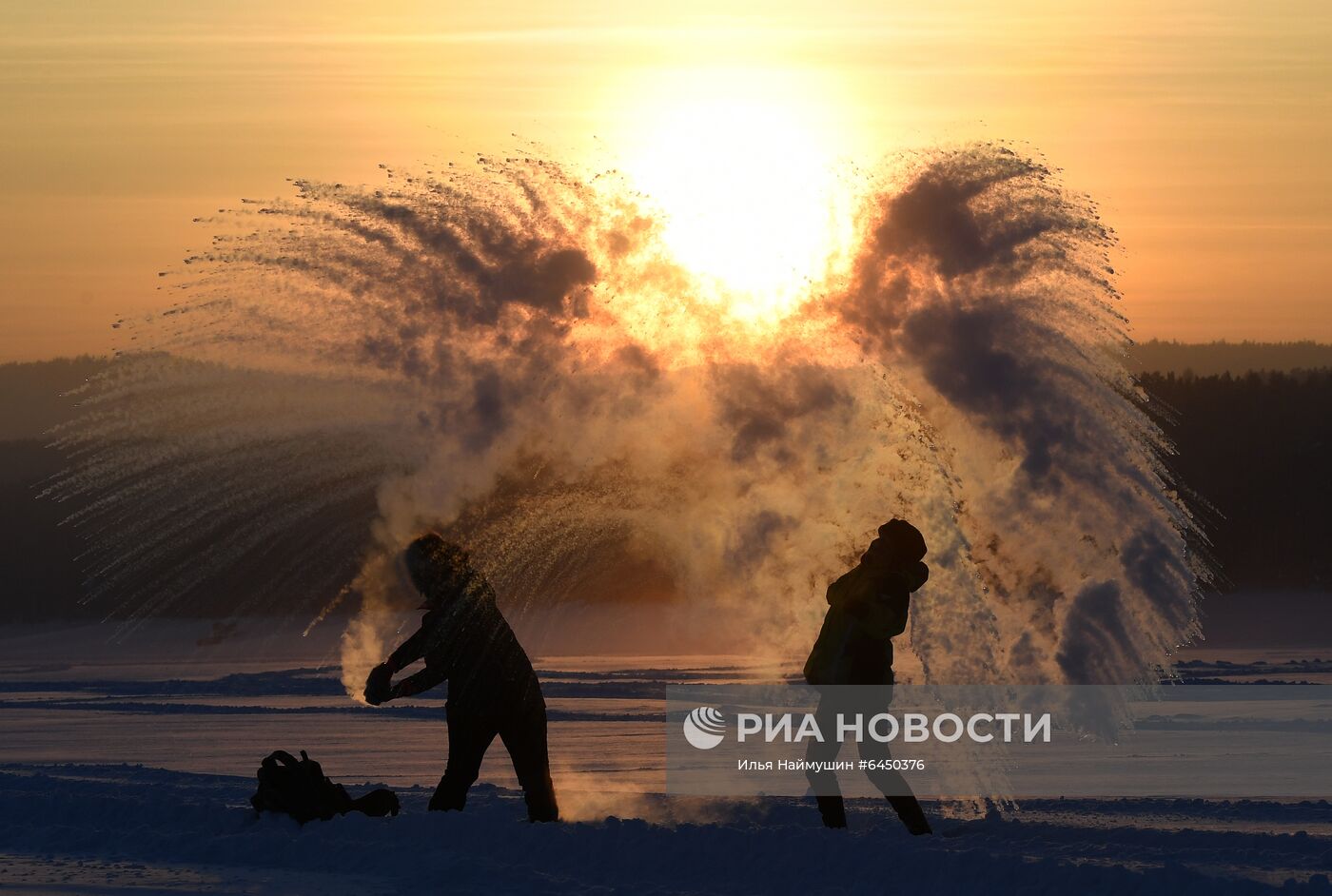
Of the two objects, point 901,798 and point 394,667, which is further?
point 394,667

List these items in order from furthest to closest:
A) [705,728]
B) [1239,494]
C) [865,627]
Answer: [1239,494]
[705,728]
[865,627]

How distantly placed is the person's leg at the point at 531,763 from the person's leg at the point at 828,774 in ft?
5.16

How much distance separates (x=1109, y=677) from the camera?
1753cm

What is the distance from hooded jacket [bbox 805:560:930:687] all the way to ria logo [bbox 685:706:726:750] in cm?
608

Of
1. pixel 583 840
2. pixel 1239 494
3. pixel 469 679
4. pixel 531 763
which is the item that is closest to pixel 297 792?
pixel 469 679

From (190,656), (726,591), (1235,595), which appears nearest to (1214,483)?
(1235,595)

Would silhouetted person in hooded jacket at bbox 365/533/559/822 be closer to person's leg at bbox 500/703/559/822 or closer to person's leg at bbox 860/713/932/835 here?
person's leg at bbox 500/703/559/822

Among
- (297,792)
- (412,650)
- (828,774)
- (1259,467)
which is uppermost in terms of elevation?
(1259,467)

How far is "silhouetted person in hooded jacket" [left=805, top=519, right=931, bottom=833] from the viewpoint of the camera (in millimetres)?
9930

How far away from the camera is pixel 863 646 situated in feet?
33.3

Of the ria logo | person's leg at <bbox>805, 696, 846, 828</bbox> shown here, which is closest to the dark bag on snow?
person's leg at <bbox>805, 696, 846, 828</bbox>

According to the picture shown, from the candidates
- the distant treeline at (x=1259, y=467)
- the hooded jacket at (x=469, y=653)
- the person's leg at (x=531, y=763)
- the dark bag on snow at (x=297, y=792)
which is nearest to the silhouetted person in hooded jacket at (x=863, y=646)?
the person's leg at (x=531, y=763)

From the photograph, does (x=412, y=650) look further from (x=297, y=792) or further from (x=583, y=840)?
(x=583, y=840)

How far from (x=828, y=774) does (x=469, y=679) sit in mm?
2178
